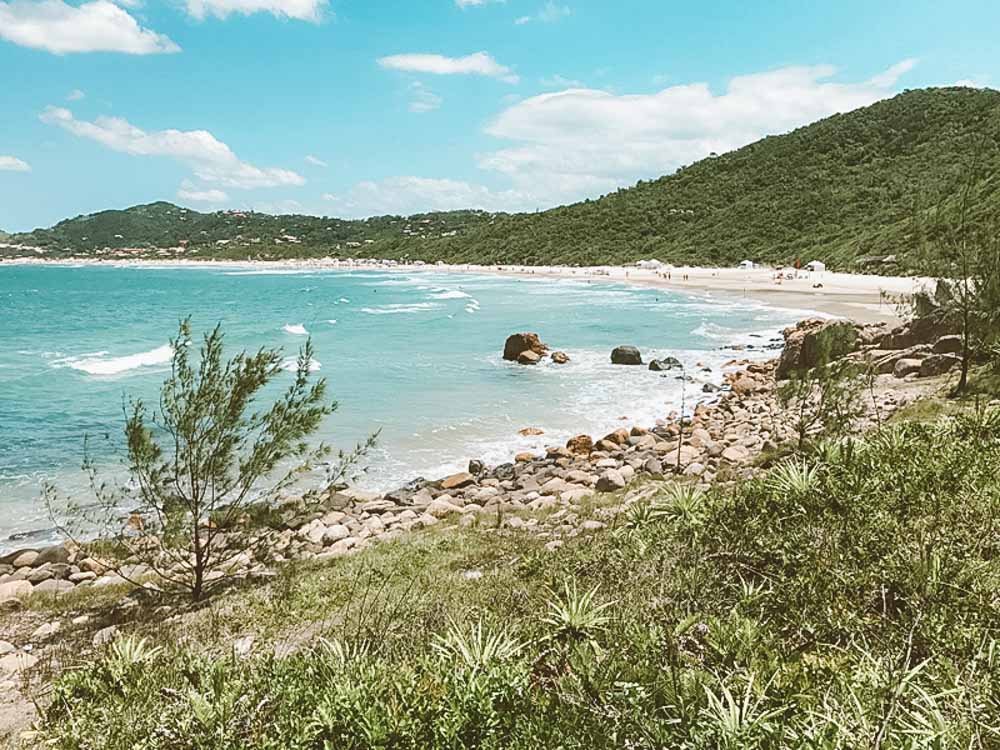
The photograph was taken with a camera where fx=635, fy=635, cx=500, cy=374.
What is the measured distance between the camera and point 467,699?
127 inches

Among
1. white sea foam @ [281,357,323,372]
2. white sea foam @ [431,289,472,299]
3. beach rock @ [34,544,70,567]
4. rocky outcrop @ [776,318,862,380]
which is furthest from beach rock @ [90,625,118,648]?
white sea foam @ [431,289,472,299]

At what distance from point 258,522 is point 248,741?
18.7 feet

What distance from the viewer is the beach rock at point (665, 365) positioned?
88.3 ft

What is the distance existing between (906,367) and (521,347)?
16.6 meters

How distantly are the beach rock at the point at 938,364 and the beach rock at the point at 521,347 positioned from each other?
1647cm

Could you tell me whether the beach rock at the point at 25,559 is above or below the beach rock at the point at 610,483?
below

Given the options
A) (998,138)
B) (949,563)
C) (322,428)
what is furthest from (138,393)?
(998,138)

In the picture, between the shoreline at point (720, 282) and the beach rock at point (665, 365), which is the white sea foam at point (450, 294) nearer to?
the shoreline at point (720, 282)

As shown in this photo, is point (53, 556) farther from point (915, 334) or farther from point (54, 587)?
point (915, 334)

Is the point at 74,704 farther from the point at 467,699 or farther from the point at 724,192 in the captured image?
the point at 724,192

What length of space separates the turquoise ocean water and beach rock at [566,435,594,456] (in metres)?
1.07

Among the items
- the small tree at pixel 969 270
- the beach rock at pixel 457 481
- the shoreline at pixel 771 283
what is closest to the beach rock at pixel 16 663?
the beach rock at pixel 457 481

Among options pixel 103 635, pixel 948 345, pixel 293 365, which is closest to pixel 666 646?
pixel 103 635

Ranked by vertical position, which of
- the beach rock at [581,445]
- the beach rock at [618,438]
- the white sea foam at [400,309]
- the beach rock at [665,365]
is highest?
the white sea foam at [400,309]
